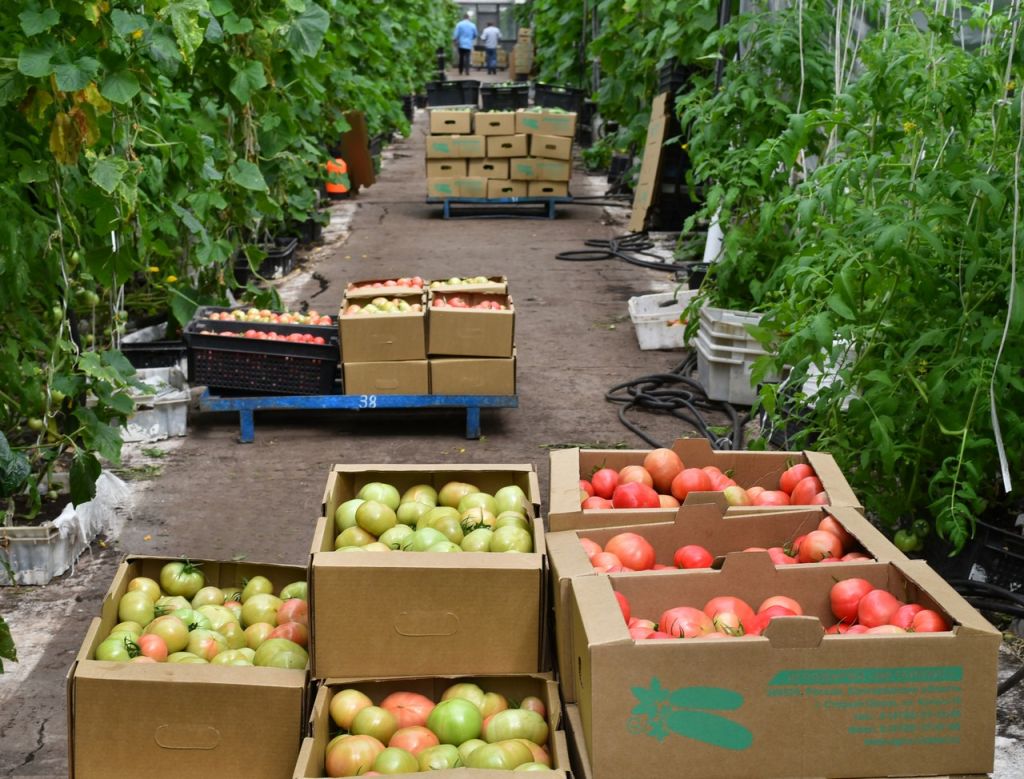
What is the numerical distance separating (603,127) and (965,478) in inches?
524

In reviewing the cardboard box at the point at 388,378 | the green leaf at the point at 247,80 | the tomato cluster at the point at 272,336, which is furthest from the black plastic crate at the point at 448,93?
the cardboard box at the point at 388,378

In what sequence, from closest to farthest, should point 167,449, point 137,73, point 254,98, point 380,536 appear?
point 380,536, point 137,73, point 167,449, point 254,98

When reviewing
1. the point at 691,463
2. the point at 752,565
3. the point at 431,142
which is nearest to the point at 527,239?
the point at 431,142

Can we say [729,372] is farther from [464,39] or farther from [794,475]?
[464,39]

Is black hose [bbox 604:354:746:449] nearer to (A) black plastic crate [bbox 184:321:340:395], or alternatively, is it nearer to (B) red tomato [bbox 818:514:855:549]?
(A) black plastic crate [bbox 184:321:340:395]

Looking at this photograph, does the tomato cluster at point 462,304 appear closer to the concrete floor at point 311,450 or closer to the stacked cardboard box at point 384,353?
the stacked cardboard box at point 384,353

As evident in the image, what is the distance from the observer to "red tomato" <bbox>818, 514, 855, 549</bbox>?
9.43 feet

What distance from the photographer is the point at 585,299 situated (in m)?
8.96

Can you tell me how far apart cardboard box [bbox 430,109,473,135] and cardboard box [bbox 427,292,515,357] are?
6.72 meters

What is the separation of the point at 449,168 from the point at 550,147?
43.2 inches

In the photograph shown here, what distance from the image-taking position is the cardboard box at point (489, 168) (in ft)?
40.8

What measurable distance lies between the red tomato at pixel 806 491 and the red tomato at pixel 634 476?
394mm

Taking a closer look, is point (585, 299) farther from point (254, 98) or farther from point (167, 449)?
point (167, 449)

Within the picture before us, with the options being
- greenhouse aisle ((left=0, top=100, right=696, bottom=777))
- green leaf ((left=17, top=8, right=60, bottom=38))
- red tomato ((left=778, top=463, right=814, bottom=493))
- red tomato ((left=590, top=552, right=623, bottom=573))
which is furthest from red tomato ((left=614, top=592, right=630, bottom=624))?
green leaf ((left=17, top=8, right=60, bottom=38))
